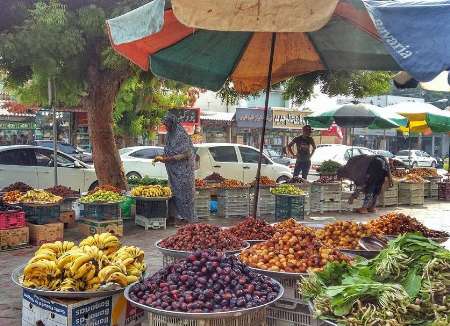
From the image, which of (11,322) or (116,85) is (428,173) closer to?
(116,85)

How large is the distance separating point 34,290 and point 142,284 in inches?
31.3

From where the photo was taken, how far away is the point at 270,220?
11531 millimetres

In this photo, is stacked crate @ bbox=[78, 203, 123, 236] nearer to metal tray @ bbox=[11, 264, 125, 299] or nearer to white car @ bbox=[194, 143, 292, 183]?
metal tray @ bbox=[11, 264, 125, 299]

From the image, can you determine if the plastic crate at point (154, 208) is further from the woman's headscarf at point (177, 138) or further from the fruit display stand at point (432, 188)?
the fruit display stand at point (432, 188)

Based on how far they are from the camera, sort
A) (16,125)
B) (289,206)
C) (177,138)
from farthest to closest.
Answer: (16,125)
(289,206)
(177,138)

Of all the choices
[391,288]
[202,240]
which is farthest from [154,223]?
[391,288]

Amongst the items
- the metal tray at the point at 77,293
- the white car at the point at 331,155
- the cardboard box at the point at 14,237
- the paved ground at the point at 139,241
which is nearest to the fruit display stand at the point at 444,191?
the paved ground at the point at 139,241

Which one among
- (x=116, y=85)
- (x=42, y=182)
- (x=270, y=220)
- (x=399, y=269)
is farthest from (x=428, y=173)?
(x=399, y=269)

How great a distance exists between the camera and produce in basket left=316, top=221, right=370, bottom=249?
16.2 feet

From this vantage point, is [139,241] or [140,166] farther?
[140,166]

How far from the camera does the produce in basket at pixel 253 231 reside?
5312 mm

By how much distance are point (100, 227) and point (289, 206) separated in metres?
4.34

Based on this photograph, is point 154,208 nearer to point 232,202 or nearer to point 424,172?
point 232,202

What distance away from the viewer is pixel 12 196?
29.2 ft
